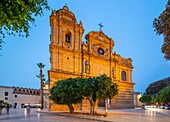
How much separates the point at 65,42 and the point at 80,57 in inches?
178

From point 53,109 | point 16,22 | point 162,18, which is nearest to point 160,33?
point 162,18

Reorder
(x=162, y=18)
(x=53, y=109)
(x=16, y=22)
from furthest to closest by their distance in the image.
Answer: (x=53, y=109) → (x=162, y=18) → (x=16, y=22)

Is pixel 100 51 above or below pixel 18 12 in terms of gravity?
above

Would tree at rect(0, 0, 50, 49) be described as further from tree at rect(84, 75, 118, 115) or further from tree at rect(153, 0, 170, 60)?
tree at rect(84, 75, 118, 115)

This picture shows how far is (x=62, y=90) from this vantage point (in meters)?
24.8

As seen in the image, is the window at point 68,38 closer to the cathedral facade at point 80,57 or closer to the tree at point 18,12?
the cathedral facade at point 80,57

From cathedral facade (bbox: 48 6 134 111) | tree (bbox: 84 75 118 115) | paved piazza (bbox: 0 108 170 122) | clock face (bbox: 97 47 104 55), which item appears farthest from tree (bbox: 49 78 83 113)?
clock face (bbox: 97 47 104 55)

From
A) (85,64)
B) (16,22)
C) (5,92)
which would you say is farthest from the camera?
(5,92)

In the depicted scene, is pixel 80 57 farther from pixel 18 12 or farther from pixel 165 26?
pixel 18 12

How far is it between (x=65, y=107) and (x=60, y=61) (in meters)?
8.35

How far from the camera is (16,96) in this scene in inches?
2662

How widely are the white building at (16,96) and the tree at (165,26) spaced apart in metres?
63.2

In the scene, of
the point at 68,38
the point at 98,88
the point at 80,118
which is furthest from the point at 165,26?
the point at 68,38

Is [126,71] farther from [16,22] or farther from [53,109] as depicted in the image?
[16,22]
